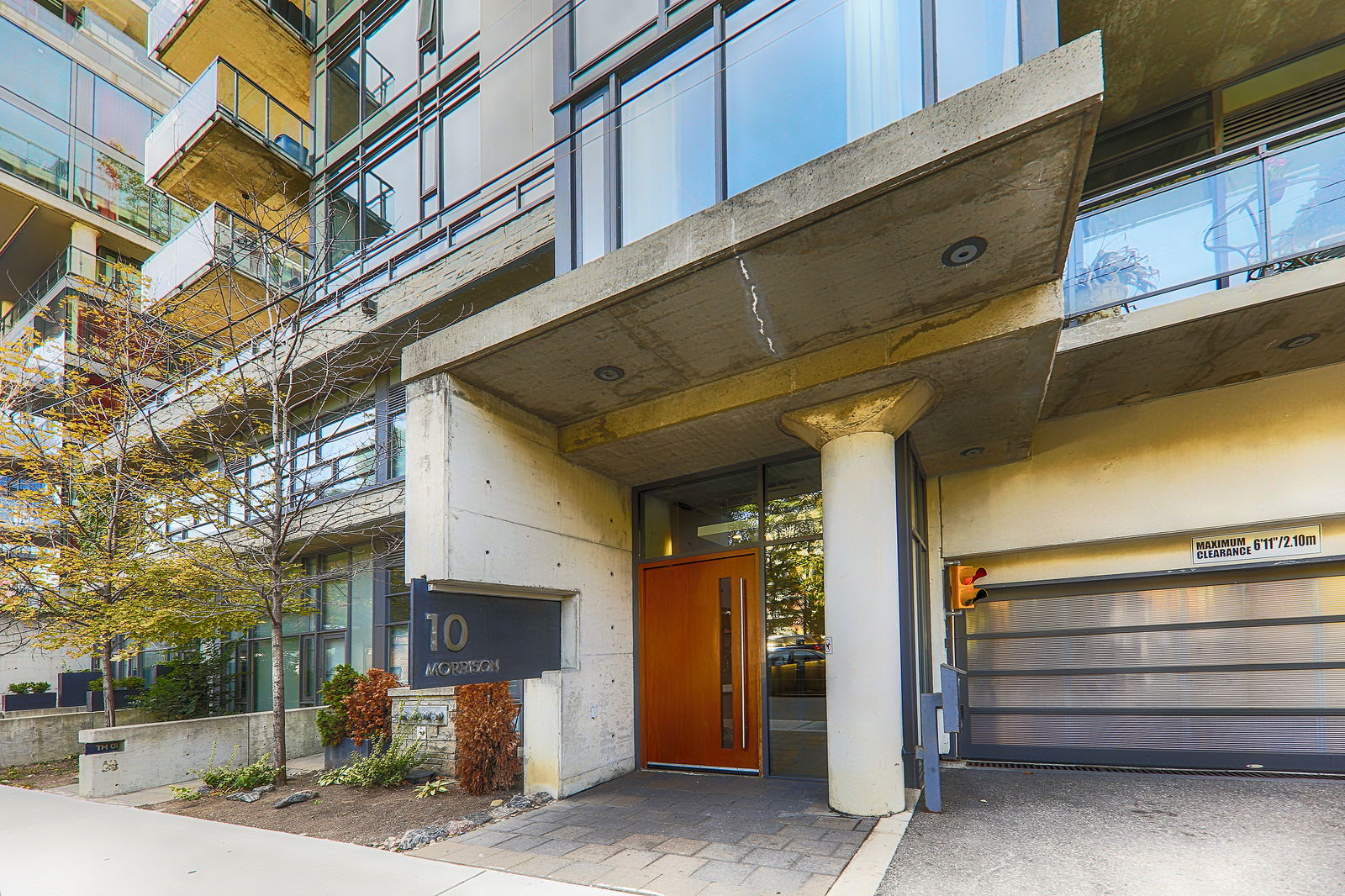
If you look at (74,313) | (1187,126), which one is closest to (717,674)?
(1187,126)

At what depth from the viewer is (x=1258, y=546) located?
24.6 feet

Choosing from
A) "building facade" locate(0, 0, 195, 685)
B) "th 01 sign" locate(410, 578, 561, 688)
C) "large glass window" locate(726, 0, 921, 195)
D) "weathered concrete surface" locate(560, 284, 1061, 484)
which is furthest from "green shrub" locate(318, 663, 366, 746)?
"building facade" locate(0, 0, 195, 685)

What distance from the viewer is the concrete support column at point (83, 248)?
19766 mm

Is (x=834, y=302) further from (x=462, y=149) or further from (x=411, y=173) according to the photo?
(x=411, y=173)

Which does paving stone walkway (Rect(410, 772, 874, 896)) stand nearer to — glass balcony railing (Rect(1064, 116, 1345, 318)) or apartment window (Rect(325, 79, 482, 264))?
glass balcony railing (Rect(1064, 116, 1345, 318))

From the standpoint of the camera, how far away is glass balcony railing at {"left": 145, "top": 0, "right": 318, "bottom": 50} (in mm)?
13656

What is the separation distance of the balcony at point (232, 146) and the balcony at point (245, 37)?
0.85 m

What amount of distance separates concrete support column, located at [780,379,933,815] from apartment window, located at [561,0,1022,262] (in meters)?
2.21

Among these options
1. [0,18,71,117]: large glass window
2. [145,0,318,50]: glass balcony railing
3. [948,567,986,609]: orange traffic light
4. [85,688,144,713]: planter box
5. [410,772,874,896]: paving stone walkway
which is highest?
[0,18,71,117]: large glass window

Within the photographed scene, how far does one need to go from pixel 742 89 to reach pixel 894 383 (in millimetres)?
2711

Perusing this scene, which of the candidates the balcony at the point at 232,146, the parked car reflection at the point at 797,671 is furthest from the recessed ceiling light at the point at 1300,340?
the balcony at the point at 232,146

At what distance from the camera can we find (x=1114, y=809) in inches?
238

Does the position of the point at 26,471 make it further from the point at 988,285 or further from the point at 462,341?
the point at 988,285

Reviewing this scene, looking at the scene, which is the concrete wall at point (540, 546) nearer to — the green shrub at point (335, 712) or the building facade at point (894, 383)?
the building facade at point (894, 383)
